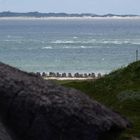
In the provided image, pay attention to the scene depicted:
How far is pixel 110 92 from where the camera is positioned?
16859mm

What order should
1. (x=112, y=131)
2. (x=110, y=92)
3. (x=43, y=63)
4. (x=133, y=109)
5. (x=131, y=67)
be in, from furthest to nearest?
(x=43, y=63), (x=131, y=67), (x=110, y=92), (x=133, y=109), (x=112, y=131)

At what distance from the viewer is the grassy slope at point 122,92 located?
14.7 meters

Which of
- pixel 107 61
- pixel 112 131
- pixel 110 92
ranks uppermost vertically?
pixel 112 131

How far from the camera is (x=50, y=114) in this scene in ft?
26.6

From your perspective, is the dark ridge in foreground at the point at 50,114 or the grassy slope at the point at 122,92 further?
the grassy slope at the point at 122,92

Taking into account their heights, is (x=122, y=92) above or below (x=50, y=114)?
below

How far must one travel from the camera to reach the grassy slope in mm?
14656

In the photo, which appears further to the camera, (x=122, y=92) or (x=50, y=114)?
(x=122, y=92)

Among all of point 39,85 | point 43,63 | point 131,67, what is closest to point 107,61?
point 43,63

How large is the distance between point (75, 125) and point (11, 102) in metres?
0.95

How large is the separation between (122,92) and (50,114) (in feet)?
27.2

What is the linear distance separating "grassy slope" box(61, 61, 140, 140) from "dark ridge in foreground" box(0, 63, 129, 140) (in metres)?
4.66

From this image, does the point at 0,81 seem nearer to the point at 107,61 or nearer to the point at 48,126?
the point at 48,126

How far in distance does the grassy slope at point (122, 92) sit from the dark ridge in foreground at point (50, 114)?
15.3 feet
